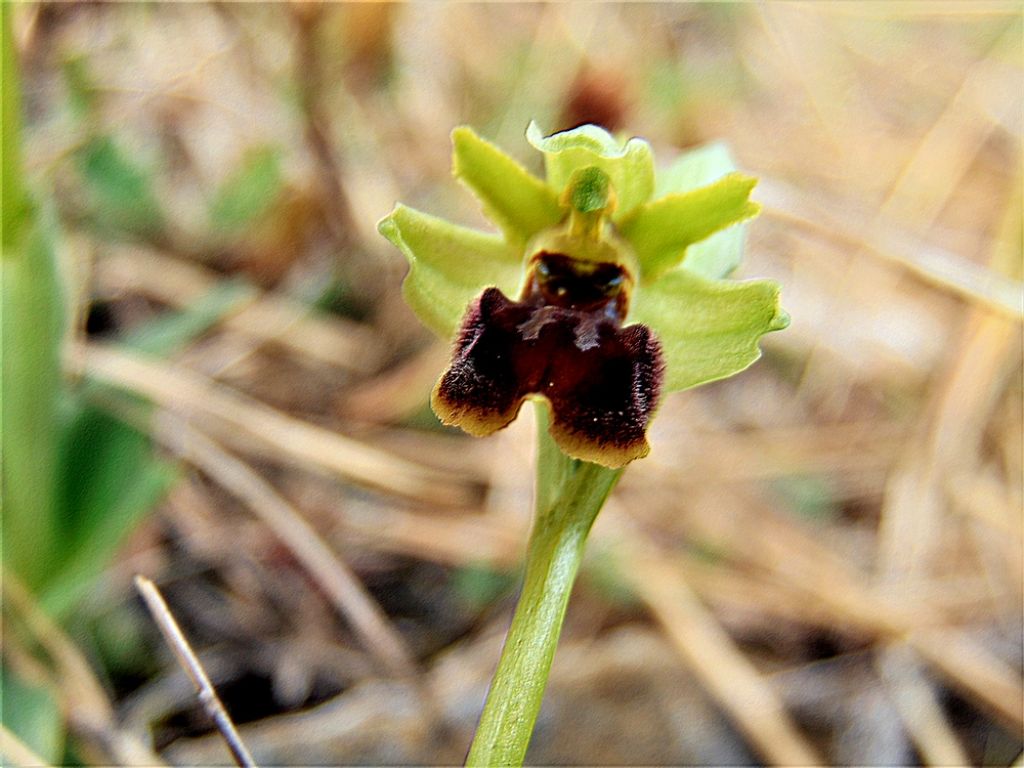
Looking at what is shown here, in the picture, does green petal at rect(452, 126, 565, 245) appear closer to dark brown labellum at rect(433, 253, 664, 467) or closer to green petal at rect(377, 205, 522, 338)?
green petal at rect(377, 205, 522, 338)

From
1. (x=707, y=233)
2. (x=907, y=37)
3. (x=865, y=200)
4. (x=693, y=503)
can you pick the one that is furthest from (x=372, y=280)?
(x=907, y=37)

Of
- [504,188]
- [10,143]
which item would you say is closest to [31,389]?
[10,143]

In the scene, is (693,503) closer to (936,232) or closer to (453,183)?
(453,183)

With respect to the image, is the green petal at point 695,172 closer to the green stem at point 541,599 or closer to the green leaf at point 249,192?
the green stem at point 541,599

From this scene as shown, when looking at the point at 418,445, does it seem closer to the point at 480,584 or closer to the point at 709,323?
the point at 480,584

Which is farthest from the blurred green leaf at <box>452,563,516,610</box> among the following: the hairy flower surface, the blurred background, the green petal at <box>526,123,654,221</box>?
the green petal at <box>526,123,654,221</box>

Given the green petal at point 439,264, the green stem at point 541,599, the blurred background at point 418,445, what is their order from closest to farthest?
the green stem at point 541,599 < the green petal at point 439,264 < the blurred background at point 418,445

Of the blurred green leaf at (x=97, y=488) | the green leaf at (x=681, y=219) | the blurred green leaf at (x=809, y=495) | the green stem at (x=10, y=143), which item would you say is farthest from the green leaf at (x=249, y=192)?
the blurred green leaf at (x=809, y=495)
